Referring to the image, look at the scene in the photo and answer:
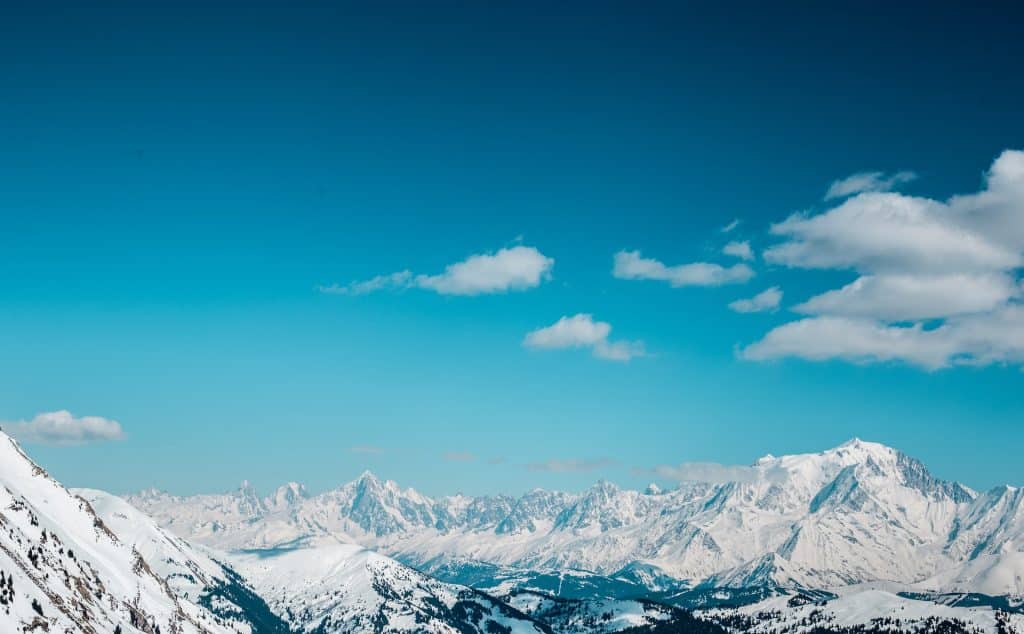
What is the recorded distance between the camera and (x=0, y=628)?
197125 millimetres
